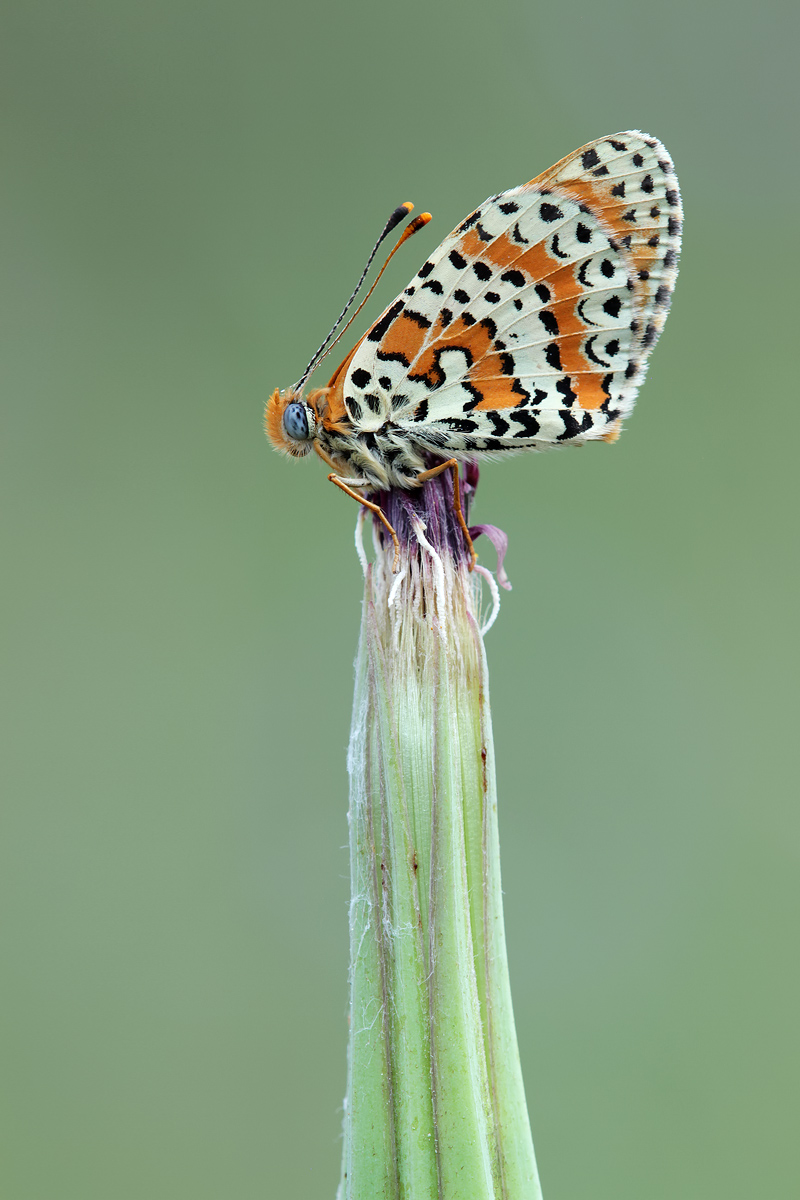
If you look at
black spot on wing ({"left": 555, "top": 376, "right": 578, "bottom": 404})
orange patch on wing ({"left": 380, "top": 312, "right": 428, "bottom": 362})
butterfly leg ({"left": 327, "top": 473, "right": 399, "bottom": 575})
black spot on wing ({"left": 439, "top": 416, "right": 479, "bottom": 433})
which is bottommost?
butterfly leg ({"left": 327, "top": 473, "right": 399, "bottom": 575})

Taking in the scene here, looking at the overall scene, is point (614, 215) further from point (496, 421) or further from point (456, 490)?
point (456, 490)

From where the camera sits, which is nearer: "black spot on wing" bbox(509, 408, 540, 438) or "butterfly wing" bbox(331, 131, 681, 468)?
"butterfly wing" bbox(331, 131, 681, 468)

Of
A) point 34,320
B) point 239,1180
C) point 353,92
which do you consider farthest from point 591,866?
point 353,92

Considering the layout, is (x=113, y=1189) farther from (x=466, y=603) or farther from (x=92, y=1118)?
(x=466, y=603)

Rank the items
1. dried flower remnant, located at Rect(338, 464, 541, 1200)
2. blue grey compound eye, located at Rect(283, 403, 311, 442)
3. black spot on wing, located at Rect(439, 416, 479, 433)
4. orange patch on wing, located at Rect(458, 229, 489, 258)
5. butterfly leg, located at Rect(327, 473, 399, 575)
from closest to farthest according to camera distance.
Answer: dried flower remnant, located at Rect(338, 464, 541, 1200) < butterfly leg, located at Rect(327, 473, 399, 575) < orange patch on wing, located at Rect(458, 229, 489, 258) < black spot on wing, located at Rect(439, 416, 479, 433) < blue grey compound eye, located at Rect(283, 403, 311, 442)

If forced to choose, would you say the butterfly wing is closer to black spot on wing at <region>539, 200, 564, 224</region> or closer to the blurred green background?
black spot on wing at <region>539, 200, 564, 224</region>

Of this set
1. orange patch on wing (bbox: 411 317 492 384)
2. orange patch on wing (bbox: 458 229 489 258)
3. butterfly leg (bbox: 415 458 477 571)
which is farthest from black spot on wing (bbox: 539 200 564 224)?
butterfly leg (bbox: 415 458 477 571)

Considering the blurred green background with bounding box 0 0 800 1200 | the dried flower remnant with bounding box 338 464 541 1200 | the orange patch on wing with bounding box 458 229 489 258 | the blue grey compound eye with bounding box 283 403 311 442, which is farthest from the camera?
the blurred green background with bounding box 0 0 800 1200

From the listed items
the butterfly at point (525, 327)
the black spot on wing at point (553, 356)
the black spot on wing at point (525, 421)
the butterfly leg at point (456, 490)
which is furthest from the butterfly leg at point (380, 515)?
the black spot on wing at point (553, 356)
